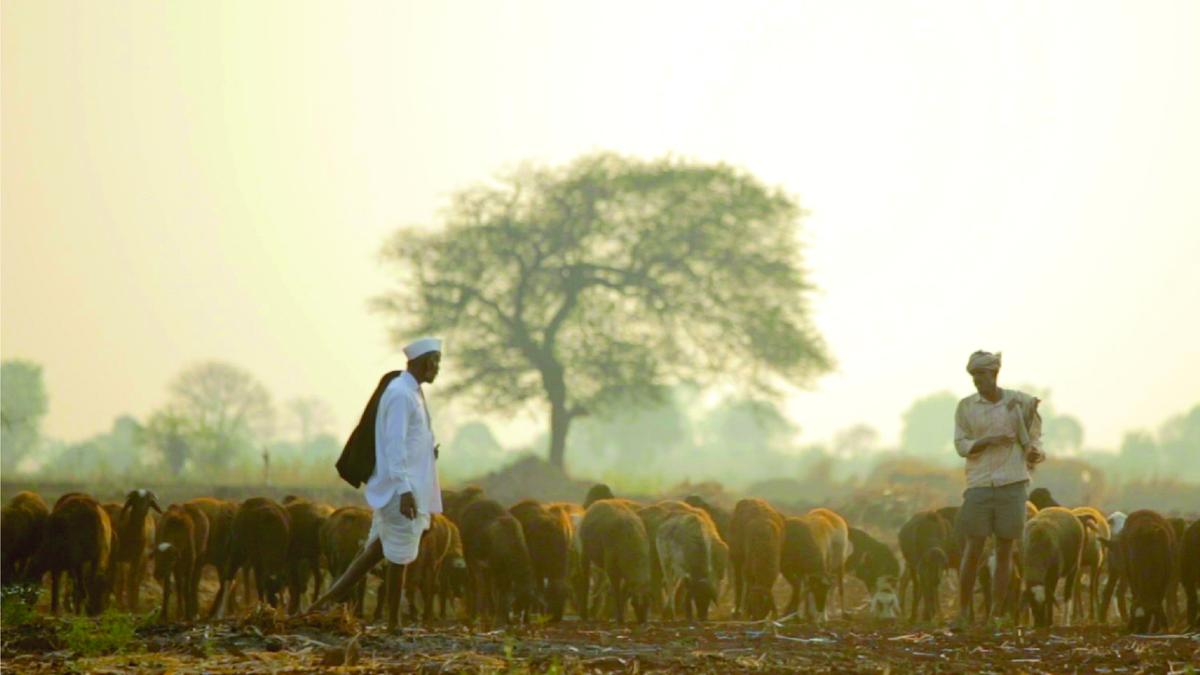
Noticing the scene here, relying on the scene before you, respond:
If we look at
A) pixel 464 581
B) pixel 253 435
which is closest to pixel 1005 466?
pixel 464 581

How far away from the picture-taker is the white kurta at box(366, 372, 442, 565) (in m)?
12.3

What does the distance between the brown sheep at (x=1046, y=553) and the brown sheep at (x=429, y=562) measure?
5.65m

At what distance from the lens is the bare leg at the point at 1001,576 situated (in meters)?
14.0

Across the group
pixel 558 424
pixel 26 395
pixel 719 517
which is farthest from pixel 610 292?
→ pixel 26 395

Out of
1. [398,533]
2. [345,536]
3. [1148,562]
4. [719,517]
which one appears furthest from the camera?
[719,517]

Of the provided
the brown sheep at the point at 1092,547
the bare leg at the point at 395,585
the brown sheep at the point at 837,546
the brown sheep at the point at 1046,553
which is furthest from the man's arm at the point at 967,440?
the brown sheep at the point at 837,546

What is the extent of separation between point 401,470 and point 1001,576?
5129 millimetres

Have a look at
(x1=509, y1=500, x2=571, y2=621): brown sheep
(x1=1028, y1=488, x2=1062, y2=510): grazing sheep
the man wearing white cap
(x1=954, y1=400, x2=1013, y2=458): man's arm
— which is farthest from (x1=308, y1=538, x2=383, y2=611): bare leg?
(x1=1028, y1=488, x2=1062, y2=510): grazing sheep

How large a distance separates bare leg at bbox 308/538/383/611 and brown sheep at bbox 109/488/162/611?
610cm

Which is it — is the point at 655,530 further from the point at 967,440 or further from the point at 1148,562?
the point at 1148,562

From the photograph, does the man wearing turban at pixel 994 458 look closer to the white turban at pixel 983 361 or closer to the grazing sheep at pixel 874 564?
the white turban at pixel 983 361

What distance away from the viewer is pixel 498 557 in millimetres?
17344

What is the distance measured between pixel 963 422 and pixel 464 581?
5.93 m

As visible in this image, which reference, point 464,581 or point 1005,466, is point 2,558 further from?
point 1005,466
